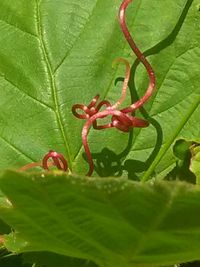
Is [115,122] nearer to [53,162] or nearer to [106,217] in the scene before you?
[53,162]

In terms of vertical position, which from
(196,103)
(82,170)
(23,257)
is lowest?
(23,257)

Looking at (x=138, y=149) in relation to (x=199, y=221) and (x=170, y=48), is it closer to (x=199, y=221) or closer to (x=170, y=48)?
(x=170, y=48)

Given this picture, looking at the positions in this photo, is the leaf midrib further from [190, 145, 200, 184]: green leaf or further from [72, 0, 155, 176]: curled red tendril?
[190, 145, 200, 184]: green leaf

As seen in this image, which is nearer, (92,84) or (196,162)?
(196,162)

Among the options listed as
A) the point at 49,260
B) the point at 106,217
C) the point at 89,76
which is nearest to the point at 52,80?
the point at 89,76

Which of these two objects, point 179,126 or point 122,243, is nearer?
point 122,243

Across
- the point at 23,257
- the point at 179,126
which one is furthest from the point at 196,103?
the point at 23,257

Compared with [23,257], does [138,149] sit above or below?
above
